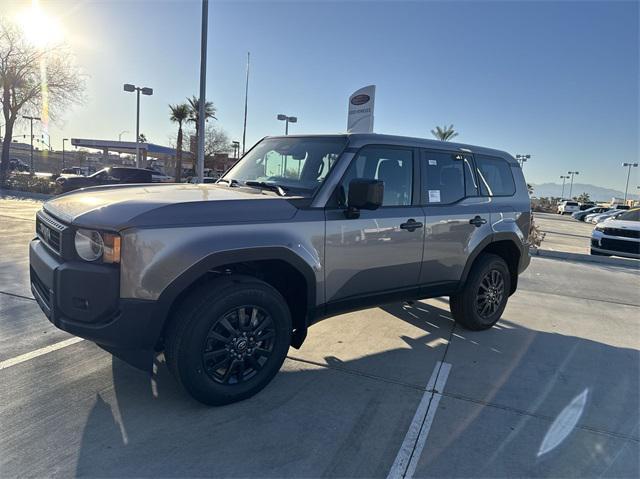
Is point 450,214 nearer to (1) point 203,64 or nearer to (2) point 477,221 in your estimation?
(2) point 477,221

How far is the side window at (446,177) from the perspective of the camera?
434 centimetres

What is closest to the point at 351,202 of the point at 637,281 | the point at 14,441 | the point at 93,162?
the point at 14,441

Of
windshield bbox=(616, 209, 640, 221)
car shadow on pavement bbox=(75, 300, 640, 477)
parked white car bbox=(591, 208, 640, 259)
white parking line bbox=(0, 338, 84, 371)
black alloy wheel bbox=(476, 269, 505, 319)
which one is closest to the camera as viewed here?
car shadow on pavement bbox=(75, 300, 640, 477)

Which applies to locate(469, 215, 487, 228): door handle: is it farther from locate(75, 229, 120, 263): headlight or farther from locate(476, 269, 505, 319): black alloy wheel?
locate(75, 229, 120, 263): headlight

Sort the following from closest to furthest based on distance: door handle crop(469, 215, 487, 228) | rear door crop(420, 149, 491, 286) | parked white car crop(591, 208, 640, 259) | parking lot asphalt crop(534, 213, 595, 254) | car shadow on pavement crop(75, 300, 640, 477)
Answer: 1. car shadow on pavement crop(75, 300, 640, 477)
2. rear door crop(420, 149, 491, 286)
3. door handle crop(469, 215, 487, 228)
4. parked white car crop(591, 208, 640, 259)
5. parking lot asphalt crop(534, 213, 595, 254)

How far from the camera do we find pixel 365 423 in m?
3.09

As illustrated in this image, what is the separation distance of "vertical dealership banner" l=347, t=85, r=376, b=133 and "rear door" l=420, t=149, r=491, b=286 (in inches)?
258

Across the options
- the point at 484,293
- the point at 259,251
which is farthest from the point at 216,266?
the point at 484,293

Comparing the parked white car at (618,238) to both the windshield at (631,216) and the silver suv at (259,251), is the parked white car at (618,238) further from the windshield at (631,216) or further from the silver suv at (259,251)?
the silver suv at (259,251)

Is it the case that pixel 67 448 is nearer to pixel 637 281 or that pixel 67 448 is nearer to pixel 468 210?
pixel 468 210

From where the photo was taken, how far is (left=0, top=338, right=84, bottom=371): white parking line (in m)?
3.56

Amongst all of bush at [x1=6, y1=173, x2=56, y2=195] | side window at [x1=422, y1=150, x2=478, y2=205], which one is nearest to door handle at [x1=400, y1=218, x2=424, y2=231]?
side window at [x1=422, y1=150, x2=478, y2=205]

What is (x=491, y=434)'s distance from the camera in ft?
10.0

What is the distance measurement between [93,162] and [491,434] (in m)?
75.0
